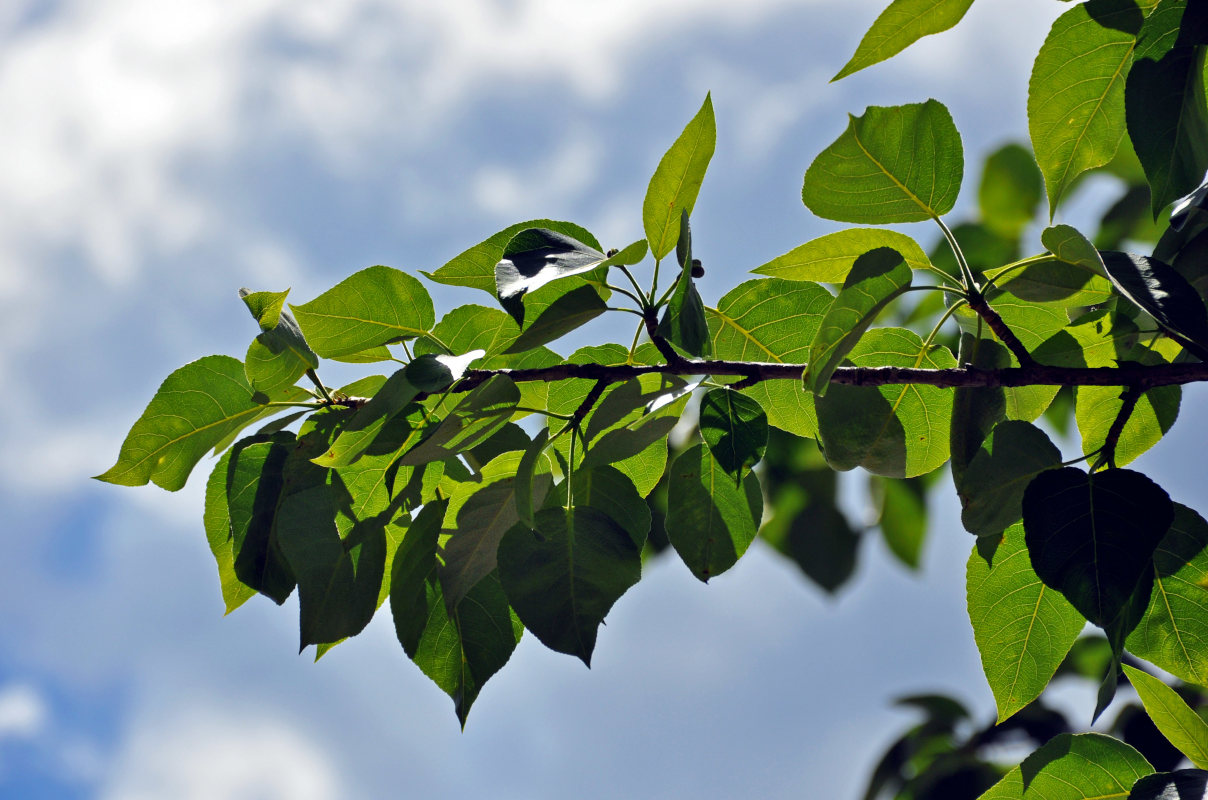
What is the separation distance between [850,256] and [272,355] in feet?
1.32

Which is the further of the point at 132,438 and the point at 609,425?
the point at 132,438

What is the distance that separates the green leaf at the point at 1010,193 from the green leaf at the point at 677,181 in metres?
1.56

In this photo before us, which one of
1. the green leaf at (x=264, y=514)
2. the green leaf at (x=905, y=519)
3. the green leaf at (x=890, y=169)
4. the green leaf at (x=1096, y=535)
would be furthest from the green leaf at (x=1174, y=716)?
the green leaf at (x=905, y=519)

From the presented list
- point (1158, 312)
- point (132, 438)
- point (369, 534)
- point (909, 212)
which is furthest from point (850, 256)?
point (132, 438)

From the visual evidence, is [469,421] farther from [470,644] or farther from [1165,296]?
[1165,296]

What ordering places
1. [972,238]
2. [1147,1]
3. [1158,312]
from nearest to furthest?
[1158,312], [1147,1], [972,238]

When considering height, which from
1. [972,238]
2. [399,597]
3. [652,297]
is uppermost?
[972,238]

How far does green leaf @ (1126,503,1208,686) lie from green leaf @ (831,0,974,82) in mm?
353

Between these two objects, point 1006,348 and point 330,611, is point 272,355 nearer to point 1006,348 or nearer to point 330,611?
point 330,611

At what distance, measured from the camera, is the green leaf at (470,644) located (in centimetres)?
63

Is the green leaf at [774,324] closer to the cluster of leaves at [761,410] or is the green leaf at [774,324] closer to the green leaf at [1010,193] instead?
the cluster of leaves at [761,410]

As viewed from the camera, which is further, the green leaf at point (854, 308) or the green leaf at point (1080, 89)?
the green leaf at point (1080, 89)

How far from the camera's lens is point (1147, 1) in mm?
609

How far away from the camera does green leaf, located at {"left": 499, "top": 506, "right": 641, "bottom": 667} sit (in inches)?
21.8
